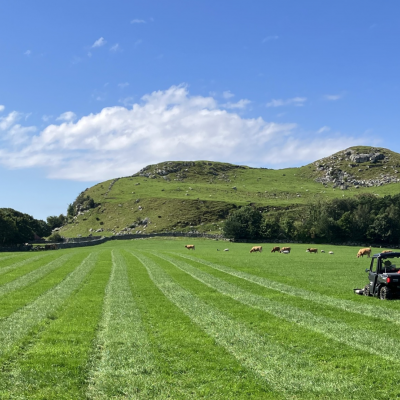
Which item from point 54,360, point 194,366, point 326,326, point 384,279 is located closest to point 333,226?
point 384,279

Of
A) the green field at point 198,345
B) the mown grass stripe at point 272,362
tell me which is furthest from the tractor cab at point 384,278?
the mown grass stripe at point 272,362

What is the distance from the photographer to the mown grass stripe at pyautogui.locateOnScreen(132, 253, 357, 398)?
8.80 meters

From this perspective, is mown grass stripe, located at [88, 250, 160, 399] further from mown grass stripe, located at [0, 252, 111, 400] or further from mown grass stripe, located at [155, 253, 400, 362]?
mown grass stripe, located at [155, 253, 400, 362]

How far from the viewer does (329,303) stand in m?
19.7

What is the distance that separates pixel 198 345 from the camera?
1227 cm

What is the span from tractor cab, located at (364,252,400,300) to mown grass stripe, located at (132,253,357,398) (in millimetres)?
9028

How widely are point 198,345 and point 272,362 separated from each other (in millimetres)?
2672

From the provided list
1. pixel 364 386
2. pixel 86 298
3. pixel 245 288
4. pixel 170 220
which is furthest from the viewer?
pixel 170 220

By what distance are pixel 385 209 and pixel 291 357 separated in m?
135

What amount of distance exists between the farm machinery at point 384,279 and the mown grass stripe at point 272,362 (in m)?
9.03

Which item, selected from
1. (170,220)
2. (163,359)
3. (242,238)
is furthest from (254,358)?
(170,220)

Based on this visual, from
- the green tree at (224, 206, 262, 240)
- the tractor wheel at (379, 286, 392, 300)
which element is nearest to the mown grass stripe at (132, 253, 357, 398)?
the tractor wheel at (379, 286, 392, 300)

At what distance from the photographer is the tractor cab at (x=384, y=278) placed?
19.8 metres

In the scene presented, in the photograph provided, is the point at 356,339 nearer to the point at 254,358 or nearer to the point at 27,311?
the point at 254,358
